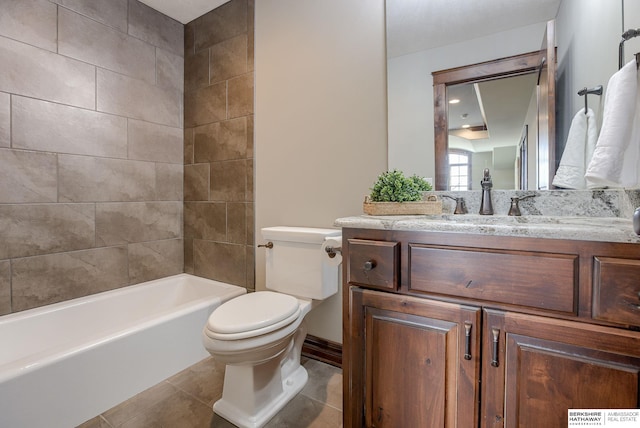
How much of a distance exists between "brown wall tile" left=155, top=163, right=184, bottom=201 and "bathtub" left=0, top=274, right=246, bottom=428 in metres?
0.72

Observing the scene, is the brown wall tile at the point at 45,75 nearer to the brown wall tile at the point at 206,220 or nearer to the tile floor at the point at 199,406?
the brown wall tile at the point at 206,220

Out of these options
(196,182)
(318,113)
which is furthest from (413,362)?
(196,182)

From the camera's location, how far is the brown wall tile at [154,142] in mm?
2279

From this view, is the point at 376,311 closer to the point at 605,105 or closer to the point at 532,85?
the point at 605,105

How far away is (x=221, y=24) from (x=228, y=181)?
1.26 m

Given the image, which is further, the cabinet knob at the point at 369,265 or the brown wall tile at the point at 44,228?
the brown wall tile at the point at 44,228

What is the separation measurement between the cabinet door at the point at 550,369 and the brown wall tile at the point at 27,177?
2.48m

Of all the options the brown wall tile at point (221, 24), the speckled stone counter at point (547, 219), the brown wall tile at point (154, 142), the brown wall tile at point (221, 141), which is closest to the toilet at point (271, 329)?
the speckled stone counter at point (547, 219)

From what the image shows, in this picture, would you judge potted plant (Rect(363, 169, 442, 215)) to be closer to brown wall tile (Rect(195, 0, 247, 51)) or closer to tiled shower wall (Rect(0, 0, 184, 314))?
brown wall tile (Rect(195, 0, 247, 51))

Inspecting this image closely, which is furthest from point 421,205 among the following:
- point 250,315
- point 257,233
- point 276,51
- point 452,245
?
point 276,51

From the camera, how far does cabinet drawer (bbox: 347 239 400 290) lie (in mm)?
1020

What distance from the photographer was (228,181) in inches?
92.5

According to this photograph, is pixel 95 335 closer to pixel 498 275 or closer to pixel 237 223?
pixel 237 223

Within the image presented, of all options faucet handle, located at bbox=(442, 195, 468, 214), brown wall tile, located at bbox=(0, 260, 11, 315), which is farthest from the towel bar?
brown wall tile, located at bbox=(0, 260, 11, 315)
